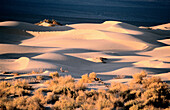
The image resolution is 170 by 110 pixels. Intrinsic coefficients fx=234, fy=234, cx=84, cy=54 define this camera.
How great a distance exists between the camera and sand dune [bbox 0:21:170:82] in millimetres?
13773

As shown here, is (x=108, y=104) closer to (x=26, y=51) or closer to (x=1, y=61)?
(x=1, y=61)

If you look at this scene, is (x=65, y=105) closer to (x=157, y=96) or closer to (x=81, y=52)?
(x=157, y=96)

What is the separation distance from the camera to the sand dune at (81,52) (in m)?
13.8

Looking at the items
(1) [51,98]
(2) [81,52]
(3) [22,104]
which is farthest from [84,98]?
(2) [81,52]

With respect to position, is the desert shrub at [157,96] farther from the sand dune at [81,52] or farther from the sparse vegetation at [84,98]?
the sand dune at [81,52]

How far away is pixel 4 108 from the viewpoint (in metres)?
6.19

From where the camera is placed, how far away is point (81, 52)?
20.6 meters

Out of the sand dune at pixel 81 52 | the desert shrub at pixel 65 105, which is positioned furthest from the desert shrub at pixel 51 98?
the sand dune at pixel 81 52

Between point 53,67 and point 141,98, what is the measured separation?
Answer: 23.3ft

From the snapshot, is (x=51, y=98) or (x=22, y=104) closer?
(x=22, y=104)

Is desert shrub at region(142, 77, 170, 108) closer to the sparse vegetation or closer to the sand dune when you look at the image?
the sparse vegetation

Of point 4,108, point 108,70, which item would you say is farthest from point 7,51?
point 4,108

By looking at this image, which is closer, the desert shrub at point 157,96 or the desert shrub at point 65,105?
the desert shrub at point 65,105

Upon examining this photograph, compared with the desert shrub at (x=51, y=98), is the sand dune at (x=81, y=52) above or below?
below
